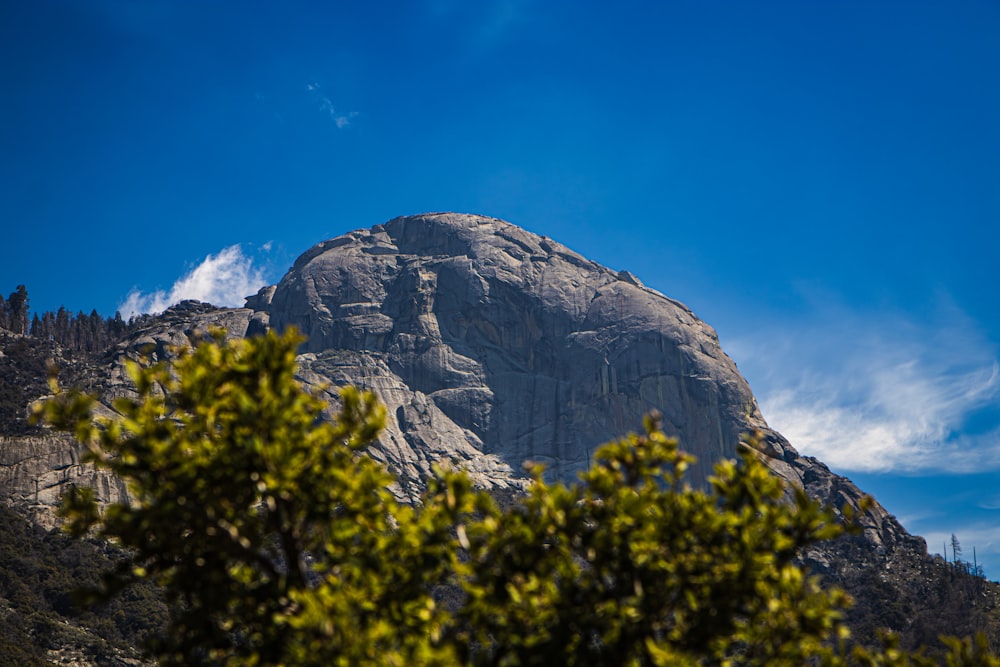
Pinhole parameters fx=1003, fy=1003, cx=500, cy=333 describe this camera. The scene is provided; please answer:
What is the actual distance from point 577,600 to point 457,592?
339 ft

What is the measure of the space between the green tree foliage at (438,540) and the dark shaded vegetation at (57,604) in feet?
214

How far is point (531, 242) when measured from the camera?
185m

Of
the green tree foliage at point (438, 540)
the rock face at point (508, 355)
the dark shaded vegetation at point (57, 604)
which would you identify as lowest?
Answer: the green tree foliage at point (438, 540)

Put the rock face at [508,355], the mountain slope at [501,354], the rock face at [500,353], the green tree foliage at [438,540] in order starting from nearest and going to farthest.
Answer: the green tree foliage at [438,540] → the mountain slope at [501,354] → the rock face at [500,353] → the rock face at [508,355]

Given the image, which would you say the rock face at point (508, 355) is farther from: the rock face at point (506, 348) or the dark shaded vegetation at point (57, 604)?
the dark shaded vegetation at point (57, 604)

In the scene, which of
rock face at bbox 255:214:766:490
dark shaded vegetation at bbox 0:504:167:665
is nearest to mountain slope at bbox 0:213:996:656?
rock face at bbox 255:214:766:490

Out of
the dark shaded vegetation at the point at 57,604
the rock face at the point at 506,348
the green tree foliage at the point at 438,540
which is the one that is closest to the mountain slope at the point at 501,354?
the rock face at the point at 506,348

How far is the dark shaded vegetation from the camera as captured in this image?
7731 centimetres

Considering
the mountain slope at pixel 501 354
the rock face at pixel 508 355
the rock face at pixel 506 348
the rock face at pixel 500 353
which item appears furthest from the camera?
the rock face at pixel 506 348

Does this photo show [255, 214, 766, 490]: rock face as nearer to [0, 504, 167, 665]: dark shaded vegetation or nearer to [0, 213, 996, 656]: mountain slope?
[0, 213, 996, 656]: mountain slope

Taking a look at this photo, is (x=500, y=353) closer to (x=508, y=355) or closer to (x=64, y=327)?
(x=508, y=355)

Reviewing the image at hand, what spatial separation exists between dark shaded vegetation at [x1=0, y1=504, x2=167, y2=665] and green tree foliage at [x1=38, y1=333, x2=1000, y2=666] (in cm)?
6531

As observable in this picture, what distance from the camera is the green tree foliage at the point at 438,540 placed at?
8.46 metres

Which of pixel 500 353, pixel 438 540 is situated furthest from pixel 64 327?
pixel 438 540
